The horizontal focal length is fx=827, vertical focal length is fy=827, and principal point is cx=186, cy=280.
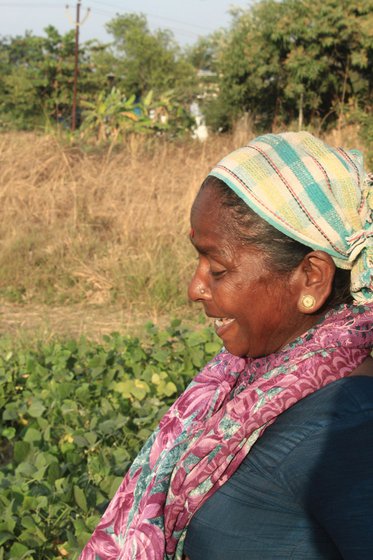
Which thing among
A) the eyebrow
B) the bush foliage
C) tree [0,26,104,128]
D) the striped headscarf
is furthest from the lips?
tree [0,26,104,128]

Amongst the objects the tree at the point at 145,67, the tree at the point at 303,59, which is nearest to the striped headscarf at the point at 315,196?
the tree at the point at 303,59

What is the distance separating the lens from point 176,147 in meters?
11.2

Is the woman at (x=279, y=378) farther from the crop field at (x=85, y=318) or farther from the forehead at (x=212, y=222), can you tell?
the crop field at (x=85, y=318)

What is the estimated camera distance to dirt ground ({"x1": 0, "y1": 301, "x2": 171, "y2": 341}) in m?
6.17

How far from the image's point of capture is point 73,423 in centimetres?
360

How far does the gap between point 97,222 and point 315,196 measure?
23.1ft

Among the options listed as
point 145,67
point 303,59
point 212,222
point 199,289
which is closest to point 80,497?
point 199,289

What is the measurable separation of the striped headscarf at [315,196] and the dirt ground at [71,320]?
172 inches

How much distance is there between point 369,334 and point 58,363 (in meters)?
2.90

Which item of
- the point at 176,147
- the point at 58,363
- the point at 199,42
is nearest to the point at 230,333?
the point at 58,363

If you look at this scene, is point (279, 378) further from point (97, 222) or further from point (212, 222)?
point (97, 222)

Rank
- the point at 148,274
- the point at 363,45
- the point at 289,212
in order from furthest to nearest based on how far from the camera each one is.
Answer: the point at 363,45, the point at 148,274, the point at 289,212

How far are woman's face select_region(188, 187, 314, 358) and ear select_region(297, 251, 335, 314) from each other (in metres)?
0.01

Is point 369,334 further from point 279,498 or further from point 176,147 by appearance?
point 176,147
